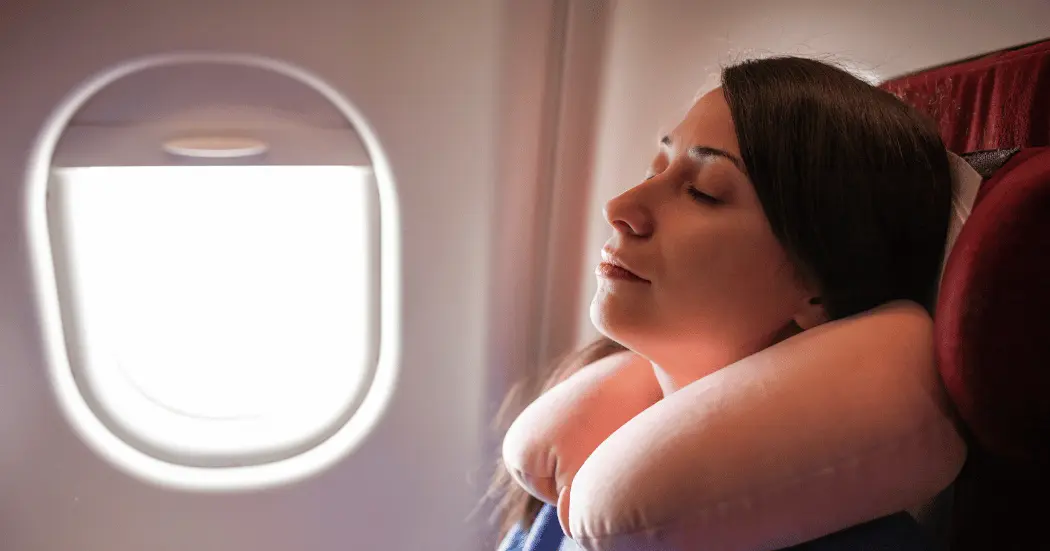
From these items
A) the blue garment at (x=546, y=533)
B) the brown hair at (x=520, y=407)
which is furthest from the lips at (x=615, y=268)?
the blue garment at (x=546, y=533)

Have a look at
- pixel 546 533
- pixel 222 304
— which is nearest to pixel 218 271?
pixel 222 304

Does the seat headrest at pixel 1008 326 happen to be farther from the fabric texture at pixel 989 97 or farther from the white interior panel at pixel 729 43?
the white interior panel at pixel 729 43

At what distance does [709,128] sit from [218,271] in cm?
85

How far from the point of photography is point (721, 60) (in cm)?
102

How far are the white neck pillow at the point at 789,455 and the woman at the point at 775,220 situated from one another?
0.09m

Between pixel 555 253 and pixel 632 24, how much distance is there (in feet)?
1.31

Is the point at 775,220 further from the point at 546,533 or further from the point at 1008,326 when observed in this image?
the point at 546,533

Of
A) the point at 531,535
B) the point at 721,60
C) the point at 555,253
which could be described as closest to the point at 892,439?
the point at 531,535

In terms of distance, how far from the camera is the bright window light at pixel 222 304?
110 centimetres

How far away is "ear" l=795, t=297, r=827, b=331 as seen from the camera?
2.27 feet

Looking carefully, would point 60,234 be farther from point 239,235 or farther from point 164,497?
point 164,497

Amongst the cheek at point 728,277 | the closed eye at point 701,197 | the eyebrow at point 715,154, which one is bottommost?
the cheek at point 728,277

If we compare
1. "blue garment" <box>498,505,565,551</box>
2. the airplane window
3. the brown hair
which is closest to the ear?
the brown hair

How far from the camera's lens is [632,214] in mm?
694
